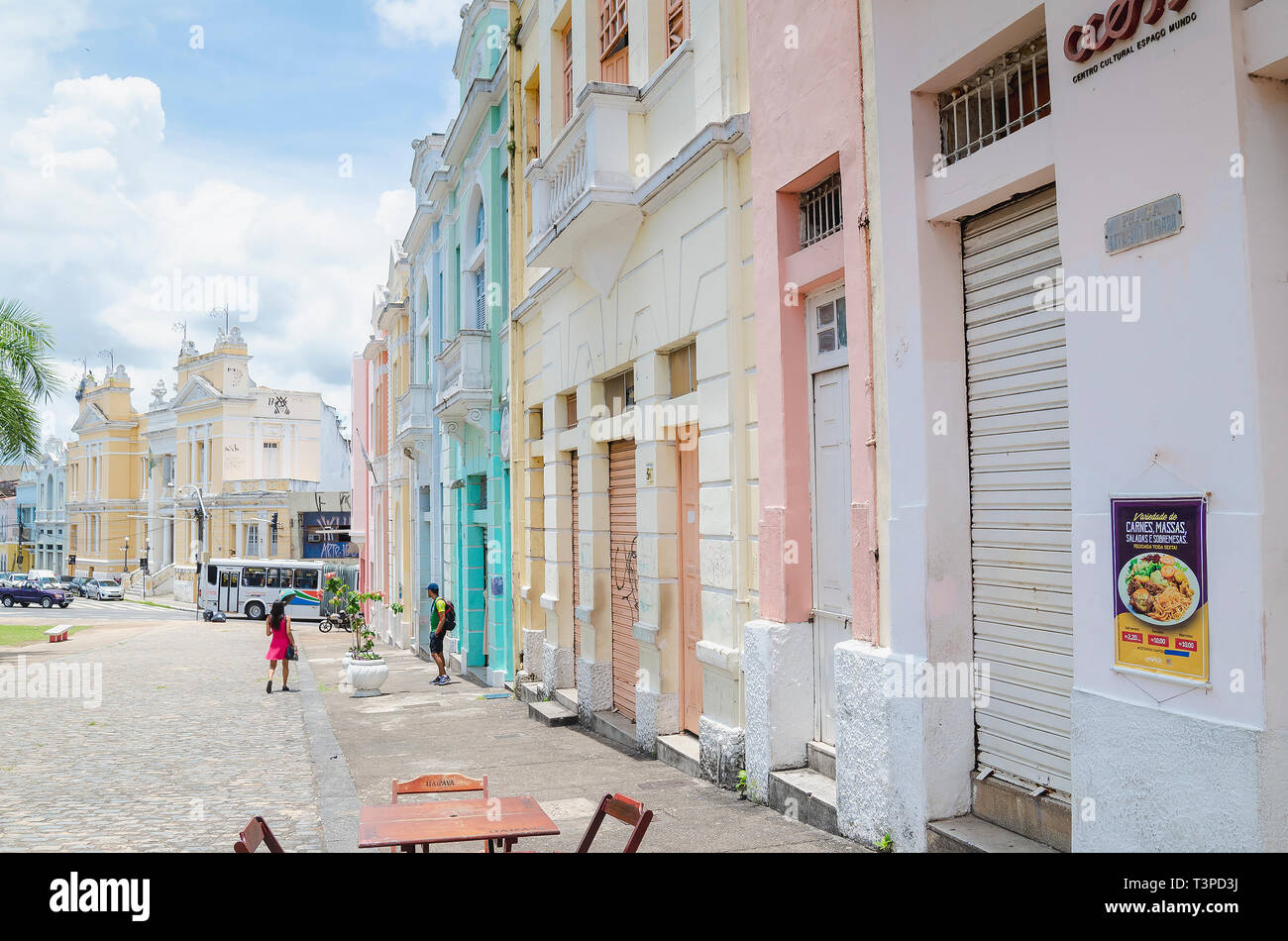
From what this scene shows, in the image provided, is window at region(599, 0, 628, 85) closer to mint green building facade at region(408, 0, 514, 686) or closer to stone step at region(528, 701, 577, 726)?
mint green building facade at region(408, 0, 514, 686)

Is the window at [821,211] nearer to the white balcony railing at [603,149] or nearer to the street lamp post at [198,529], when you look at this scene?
the white balcony railing at [603,149]


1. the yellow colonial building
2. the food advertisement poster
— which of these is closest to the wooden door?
the food advertisement poster

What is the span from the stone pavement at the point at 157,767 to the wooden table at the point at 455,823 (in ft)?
8.12

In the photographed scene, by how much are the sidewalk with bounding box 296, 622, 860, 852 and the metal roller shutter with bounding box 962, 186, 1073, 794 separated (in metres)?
1.44

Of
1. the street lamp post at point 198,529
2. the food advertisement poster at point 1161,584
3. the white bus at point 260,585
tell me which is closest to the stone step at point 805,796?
the food advertisement poster at point 1161,584

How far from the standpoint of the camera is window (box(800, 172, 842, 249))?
7348 millimetres

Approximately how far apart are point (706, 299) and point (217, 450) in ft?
183

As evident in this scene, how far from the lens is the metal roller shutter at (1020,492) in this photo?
524 centimetres

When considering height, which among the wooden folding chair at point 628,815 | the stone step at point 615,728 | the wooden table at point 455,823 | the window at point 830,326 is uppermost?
the window at point 830,326

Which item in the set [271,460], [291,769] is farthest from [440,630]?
[271,460]

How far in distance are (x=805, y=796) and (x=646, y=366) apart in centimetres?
454

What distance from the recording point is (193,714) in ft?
A: 45.9

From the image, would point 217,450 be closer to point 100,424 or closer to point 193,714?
point 100,424

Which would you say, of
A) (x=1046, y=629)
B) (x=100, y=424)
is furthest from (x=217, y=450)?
(x=1046, y=629)
